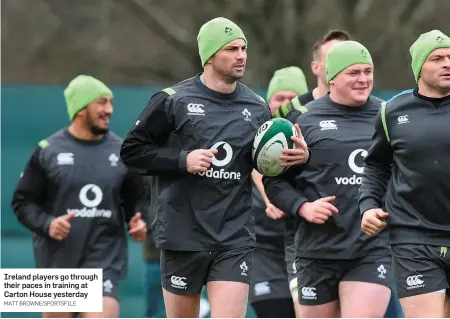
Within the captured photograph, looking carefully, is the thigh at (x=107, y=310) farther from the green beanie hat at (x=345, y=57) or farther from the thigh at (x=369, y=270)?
the green beanie hat at (x=345, y=57)

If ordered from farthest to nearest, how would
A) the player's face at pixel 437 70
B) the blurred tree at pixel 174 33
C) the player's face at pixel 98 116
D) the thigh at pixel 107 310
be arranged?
the blurred tree at pixel 174 33
the player's face at pixel 98 116
the thigh at pixel 107 310
the player's face at pixel 437 70

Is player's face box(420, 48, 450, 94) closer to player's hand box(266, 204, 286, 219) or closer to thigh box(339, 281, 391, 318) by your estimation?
thigh box(339, 281, 391, 318)

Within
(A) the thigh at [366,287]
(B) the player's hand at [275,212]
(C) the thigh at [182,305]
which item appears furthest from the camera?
(B) the player's hand at [275,212]

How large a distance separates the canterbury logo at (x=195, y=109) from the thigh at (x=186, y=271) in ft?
2.98

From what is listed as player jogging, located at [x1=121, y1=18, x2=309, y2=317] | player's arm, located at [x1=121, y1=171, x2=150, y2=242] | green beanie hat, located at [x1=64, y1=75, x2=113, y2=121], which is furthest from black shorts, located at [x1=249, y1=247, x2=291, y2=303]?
player jogging, located at [x1=121, y1=18, x2=309, y2=317]

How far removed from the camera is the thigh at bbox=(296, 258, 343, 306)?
30.8ft

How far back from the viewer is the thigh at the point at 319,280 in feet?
30.8

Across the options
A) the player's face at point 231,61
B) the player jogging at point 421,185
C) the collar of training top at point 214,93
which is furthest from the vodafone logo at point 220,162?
the player jogging at point 421,185

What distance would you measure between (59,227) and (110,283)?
0.64 metres

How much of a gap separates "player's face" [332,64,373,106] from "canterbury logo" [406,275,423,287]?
1.76m

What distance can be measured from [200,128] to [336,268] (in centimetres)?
150

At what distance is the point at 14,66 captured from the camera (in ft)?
97.8

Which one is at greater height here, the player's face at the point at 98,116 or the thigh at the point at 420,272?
the player's face at the point at 98,116

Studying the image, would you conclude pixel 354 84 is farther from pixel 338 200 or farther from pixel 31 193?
pixel 31 193
